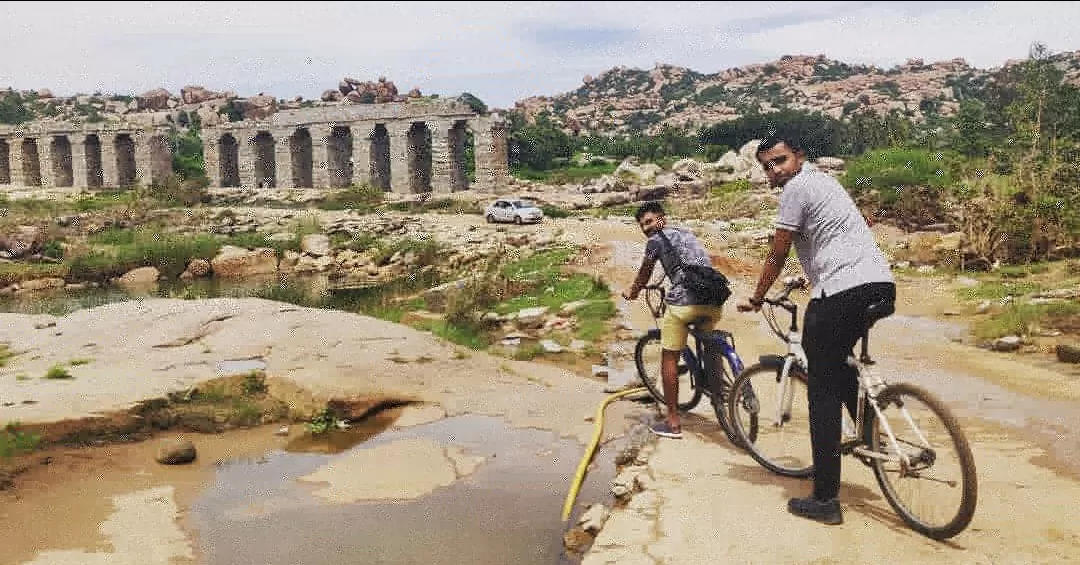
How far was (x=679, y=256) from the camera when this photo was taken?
5277mm

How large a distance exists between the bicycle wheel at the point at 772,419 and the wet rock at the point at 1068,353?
4.17 meters

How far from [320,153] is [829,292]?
38.1 meters

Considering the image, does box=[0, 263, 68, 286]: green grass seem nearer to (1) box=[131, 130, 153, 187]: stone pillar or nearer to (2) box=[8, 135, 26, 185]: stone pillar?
(1) box=[131, 130, 153, 187]: stone pillar

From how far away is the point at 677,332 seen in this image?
207 inches

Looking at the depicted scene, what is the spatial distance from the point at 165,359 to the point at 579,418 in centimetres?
407

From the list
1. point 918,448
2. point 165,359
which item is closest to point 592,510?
point 918,448

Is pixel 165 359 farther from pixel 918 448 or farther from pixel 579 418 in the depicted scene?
pixel 918 448

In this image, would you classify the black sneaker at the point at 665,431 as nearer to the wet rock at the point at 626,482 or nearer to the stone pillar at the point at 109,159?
the wet rock at the point at 626,482

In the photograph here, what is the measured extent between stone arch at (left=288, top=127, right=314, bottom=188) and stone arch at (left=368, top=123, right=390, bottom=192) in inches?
150

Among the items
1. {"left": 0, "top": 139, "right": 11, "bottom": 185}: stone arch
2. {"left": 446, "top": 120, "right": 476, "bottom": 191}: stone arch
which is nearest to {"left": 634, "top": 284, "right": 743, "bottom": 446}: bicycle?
{"left": 446, "top": 120, "right": 476, "bottom": 191}: stone arch

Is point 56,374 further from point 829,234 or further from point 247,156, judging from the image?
point 247,156

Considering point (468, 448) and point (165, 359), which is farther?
point (165, 359)

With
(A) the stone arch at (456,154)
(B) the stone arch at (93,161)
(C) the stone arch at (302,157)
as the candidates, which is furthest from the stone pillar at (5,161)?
(A) the stone arch at (456,154)

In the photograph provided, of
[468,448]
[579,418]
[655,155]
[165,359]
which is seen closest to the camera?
[468,448]
